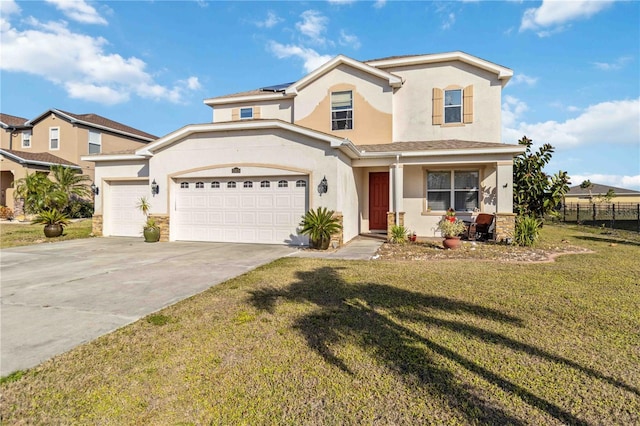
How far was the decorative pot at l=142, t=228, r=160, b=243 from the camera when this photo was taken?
12.2m

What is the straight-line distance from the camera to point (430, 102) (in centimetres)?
1432

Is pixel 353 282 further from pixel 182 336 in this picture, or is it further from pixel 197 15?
pixel 197 15

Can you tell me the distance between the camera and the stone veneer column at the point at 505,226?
11.7m

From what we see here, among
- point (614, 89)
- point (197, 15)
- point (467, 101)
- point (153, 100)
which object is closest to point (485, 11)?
point (467, 101)

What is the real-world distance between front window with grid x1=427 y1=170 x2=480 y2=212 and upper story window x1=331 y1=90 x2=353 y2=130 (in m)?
4.17

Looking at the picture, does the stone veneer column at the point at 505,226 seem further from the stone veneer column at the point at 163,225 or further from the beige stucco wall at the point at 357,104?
the stone veneer column at the point at 163,225

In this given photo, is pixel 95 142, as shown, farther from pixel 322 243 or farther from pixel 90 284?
pixel 90 284

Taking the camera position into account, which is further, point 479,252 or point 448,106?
point 448,106

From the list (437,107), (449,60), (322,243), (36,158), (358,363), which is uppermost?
(449,60)

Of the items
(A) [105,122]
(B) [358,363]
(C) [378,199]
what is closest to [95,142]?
(A) [105,122]

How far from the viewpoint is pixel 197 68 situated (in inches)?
693

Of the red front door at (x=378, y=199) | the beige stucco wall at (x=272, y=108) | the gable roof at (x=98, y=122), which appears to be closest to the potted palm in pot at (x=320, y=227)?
the red front door at (x=378, y=199)

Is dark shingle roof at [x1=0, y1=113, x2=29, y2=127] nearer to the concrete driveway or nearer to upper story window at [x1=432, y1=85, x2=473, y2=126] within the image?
the concrete driveway

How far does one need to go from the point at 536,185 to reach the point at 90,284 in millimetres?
14418
